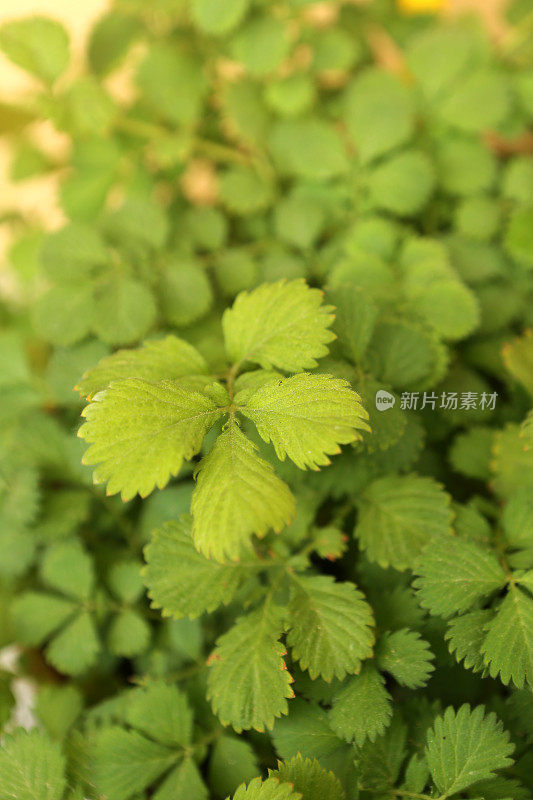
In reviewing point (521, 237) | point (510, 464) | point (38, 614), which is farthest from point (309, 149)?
point (38, 614)

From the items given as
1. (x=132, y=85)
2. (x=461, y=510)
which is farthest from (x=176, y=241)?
(x=461, y=510)

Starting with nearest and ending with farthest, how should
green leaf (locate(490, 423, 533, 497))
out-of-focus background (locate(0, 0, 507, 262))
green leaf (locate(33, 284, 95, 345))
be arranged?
1. green leaf (locate(490, 423, 533, 497))
2. green leaf (locate(33, 284, 95, 345))
3. out-of-focus background (locate(0, 0, 507, 262))

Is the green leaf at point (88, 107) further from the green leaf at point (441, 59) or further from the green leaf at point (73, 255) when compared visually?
the green leaf at point (441, 59)

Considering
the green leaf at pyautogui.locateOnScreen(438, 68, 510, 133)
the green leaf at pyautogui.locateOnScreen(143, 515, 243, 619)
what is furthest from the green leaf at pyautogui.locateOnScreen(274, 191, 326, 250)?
the green leaf at pyautogui.locateOnScreen(143, 515, 243, 619)

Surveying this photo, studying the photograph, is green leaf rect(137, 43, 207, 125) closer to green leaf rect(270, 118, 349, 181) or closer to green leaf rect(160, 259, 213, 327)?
green leaf rect(270, 118, 349, 181)

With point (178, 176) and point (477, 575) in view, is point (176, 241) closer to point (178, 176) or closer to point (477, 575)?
point (178, 176)

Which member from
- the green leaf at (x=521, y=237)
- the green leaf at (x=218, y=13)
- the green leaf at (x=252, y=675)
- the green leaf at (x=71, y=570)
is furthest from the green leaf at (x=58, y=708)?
the green leaf at (x=218, y=13)

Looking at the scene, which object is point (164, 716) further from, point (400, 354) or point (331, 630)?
point (400, 354)
